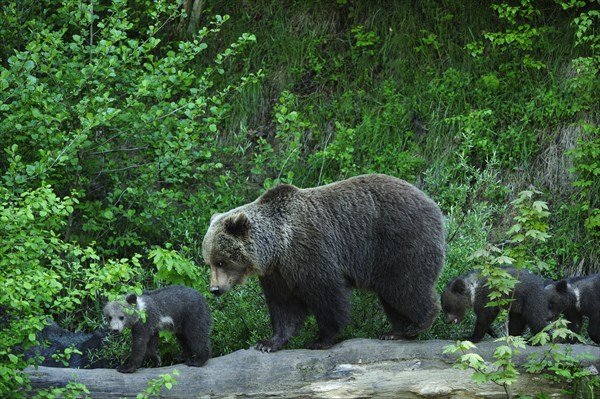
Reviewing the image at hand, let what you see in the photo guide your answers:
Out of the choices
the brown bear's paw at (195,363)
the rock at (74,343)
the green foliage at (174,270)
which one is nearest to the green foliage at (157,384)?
the brown bear's paw at (195,363)

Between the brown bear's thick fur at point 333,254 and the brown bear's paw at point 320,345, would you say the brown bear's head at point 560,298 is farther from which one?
the brown bear's paw at point 320,345

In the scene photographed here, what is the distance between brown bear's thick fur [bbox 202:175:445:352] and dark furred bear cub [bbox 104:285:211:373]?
314 millimetres

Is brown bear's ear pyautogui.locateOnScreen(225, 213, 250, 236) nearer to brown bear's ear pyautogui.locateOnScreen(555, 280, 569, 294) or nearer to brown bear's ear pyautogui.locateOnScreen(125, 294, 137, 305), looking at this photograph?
brown bear's ear pyautogui.locateOnScreen(125, 294, 137, 305)

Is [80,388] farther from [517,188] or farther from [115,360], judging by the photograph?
[517,188]

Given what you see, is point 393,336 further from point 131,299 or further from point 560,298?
point 131,299

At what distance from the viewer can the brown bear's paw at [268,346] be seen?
27.7 feet

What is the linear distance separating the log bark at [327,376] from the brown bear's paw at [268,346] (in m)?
0.12

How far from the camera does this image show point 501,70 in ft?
40.7

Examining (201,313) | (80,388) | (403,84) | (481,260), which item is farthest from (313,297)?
(403,84)

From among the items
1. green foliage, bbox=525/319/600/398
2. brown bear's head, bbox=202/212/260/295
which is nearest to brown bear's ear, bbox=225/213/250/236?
brown bear's head, bbox=202/212/260/295

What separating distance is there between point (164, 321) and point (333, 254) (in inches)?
65.9

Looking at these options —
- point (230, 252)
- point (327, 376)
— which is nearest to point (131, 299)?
point (230, 252)

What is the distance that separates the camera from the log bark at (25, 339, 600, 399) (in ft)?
25.7

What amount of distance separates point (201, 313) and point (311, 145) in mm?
4821
